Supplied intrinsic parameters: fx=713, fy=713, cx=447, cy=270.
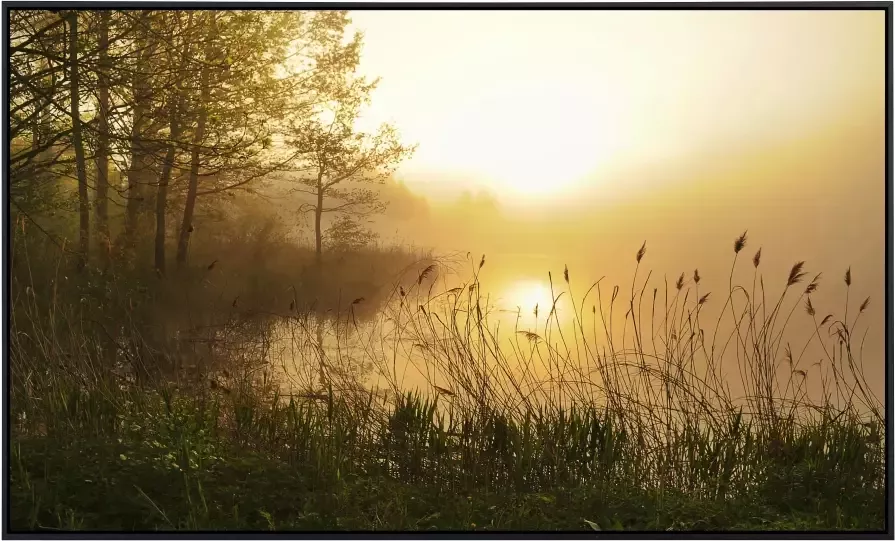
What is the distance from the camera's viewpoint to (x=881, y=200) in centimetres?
352

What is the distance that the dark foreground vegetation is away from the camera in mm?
3049

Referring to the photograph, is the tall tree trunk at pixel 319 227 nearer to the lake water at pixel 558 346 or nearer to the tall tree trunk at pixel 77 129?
the lake water at pixel 558 346

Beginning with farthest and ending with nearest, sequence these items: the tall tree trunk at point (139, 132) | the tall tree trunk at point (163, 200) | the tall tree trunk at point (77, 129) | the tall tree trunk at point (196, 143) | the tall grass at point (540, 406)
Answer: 1. the tall tree trunk at point (163, 200)
2. the tall tree trunk at point (196, 143)
3. the tall tree trunk at point (139, 132)
4. the tall tree trunk at point (77, 129)
5. the tall grass at point (540, 406)

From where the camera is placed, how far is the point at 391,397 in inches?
148

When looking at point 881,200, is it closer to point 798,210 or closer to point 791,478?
point 798,210

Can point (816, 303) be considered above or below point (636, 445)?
above

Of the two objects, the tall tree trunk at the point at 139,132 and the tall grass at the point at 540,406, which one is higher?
the tall tree trunk at the point at 139,132

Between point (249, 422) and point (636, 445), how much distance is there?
6.40 feet

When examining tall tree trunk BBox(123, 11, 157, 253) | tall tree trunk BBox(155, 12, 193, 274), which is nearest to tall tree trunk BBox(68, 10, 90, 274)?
tall tree trunk BBox(123, 11, 157, 253)

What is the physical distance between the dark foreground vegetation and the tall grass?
0.04ft

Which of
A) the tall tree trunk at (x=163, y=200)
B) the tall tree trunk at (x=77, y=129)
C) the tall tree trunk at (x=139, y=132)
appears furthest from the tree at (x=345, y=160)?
the tall tree trunk at (x=77, y=129)

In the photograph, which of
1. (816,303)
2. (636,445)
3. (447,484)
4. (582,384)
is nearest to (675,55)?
(816,303)

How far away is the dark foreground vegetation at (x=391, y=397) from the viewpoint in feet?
10.0

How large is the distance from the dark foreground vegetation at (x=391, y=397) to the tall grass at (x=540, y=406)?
1cm
